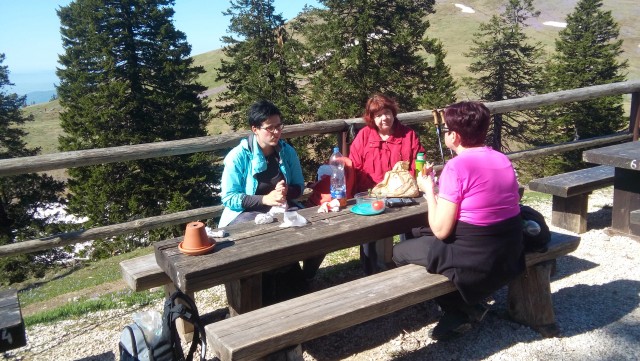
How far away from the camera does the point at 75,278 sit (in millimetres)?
7969

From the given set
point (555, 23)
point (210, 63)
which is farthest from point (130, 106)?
point (555, 23)

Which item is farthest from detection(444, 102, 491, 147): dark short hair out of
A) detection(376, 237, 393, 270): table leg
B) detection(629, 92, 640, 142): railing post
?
detection(629, 92, 640, 142): railing post

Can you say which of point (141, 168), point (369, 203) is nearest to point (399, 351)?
point (369, 203)

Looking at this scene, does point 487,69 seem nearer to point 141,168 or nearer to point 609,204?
point 141,168

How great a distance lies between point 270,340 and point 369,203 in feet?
4.63

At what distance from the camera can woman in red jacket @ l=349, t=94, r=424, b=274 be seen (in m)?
4.22

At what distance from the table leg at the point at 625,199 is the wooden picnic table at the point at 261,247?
2793 mm

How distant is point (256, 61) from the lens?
3058cm

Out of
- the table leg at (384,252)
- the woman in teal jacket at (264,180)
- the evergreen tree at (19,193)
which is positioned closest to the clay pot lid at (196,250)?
the woman in teal jacket at (264,180)

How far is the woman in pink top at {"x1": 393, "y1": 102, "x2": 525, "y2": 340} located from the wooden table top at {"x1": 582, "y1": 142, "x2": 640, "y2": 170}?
7.57ft

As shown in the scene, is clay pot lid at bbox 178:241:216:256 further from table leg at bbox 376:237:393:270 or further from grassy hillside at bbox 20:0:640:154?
grassy hillside at bbox 20:0:640:154

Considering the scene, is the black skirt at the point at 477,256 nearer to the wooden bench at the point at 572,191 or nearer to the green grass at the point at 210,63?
the wooden bench at the point at 572,191

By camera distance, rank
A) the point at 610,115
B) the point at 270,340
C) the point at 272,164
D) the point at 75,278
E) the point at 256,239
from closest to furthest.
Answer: the point at 270,340 → the point at 256,239 → the point at 272,164 → the point at 75,278 → the point at 610,115

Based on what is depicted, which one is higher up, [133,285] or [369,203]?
[369,203]
